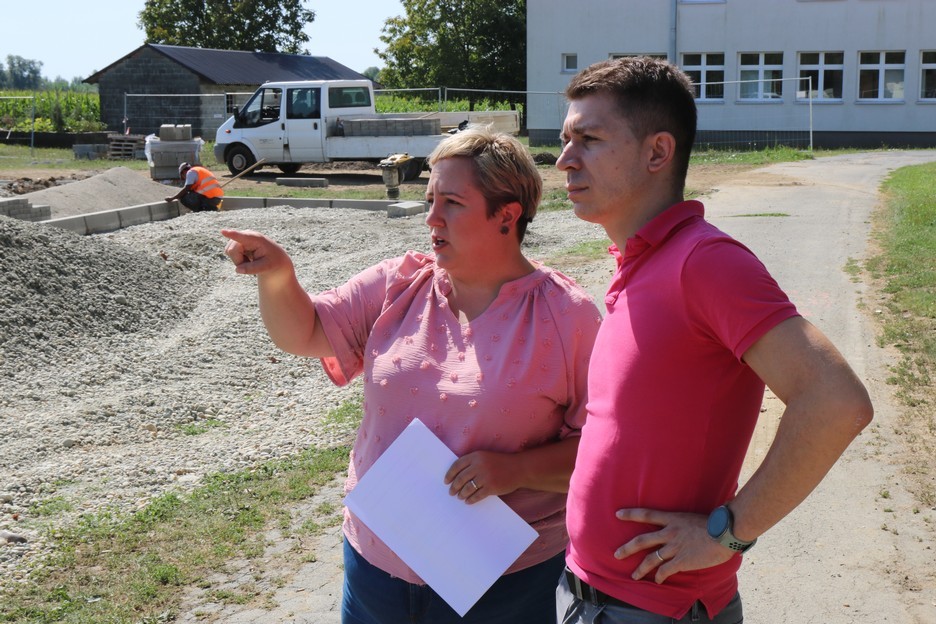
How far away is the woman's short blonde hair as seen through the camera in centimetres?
252

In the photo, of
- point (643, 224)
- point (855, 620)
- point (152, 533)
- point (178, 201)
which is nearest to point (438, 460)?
point (643, 224)

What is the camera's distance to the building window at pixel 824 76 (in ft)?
114

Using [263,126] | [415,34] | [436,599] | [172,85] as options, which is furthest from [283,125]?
[415,34]

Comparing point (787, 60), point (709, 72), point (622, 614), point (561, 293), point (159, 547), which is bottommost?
point (159, 547)

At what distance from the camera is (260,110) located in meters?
26.3

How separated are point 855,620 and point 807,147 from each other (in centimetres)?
3192

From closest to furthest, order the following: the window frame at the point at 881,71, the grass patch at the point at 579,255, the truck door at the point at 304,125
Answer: the grass patch at the point at 579,255 → the truck door at the point at 304,125 → the window frame at the point at 881,71

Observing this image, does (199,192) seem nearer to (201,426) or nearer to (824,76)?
(201,426)

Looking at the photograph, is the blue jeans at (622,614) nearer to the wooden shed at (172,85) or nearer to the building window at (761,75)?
the building window at (761,75)

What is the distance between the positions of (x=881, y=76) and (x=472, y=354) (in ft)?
118

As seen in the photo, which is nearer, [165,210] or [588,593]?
[588,593]

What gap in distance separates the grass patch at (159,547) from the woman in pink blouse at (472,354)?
2.01m

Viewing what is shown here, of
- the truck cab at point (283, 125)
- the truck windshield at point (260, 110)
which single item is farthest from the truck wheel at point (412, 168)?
the truck windshield at point (260, 110)

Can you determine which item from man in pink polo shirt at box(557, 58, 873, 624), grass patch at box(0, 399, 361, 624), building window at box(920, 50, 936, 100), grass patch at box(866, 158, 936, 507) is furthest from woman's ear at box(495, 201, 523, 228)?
building window at box(920, 50, 936, 100)
